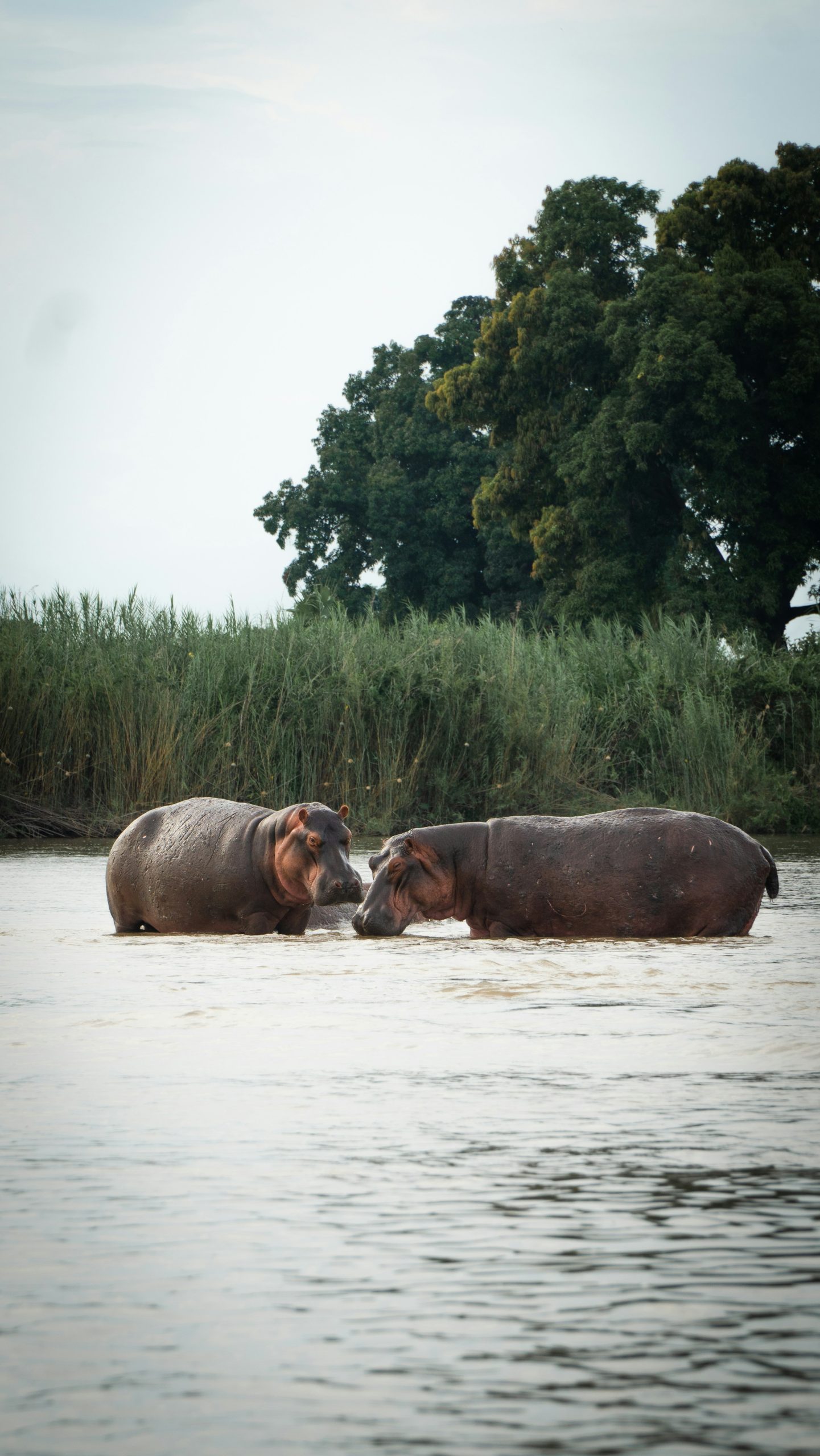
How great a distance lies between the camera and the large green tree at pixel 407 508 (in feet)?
128

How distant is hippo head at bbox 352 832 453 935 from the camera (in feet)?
24.5

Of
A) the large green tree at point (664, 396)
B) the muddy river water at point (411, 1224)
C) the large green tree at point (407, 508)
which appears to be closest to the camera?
the muddy river water at point (411, 1224)

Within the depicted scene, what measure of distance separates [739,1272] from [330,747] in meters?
13.6

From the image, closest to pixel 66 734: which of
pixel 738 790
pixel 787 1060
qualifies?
pixel 738 790

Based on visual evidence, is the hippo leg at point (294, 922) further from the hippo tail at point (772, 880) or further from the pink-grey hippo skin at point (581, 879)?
the hippo tail at point (772, 880)

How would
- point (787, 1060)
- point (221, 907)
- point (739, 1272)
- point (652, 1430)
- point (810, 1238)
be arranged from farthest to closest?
1. point (221, 907)
2. point (787, 1060)
3. point (810, 1238)
4. point (739, 1272)
5. point (652, 1430)

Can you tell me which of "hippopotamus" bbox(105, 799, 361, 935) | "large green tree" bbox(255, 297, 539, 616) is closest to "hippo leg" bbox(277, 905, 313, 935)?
"hippopotamus" bbox(105, 799, 361, 935)

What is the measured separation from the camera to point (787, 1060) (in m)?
4.45

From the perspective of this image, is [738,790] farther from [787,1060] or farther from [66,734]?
[787,1060]

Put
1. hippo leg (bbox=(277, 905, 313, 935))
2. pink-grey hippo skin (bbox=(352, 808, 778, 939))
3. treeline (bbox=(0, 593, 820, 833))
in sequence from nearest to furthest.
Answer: pink-grey hippo skin (bbox=(352, 808, 778, 939))
hippo leg (bbox=(277, 905, 313, 935))
treeline (bbox=(0, 593, 820, 833))

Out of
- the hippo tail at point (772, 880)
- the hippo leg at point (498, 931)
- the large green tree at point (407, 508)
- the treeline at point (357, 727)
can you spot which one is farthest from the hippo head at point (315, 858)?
the large green tree at point (407, 508)

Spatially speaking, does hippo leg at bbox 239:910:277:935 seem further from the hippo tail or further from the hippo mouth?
the hippo tail

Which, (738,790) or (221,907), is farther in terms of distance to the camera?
(738,790)

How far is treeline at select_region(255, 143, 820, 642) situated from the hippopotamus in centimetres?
2126
